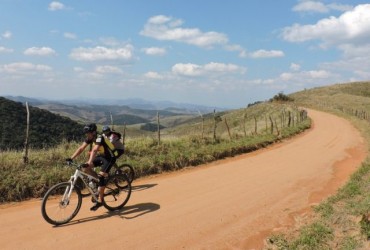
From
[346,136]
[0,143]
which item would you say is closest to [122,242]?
[346,136]

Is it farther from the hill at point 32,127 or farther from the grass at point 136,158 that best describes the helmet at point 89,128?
the hill at point 32,127

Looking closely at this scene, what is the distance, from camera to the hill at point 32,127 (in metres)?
33.5

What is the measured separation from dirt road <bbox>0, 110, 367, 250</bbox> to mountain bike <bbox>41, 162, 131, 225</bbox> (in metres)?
0.24

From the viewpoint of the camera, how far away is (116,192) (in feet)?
33.5

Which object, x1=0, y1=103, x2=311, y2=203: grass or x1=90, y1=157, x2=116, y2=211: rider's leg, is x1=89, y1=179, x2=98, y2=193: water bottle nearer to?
x1=90, y1=157, x2=116, y2=211: rider's leg

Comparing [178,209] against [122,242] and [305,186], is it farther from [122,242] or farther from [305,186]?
[305,186]

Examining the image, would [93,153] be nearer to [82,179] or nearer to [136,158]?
[82,179]

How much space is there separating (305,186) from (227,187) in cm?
289

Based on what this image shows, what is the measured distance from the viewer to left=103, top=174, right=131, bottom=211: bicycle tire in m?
10.0

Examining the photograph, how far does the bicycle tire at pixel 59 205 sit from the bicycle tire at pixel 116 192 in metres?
0.82

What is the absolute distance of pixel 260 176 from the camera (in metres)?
14.5

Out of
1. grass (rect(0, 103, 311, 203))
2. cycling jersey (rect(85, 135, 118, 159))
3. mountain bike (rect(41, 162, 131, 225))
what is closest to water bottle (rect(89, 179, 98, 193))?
mountain bike (rect(41, 162, 131, 225))

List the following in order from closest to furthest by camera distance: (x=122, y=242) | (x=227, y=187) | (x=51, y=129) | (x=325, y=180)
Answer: (x=122, y=242), (x=227, y=187), (x=325, y=180), (x=51, y=129)

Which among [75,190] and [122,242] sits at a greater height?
[75,190]
